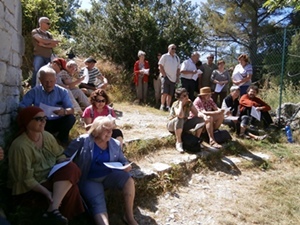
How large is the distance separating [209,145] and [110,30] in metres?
6.33

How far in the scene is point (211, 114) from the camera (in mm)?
5594

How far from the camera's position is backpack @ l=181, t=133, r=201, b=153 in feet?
16.7

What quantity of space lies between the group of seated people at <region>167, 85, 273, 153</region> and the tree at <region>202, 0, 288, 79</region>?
301 inches

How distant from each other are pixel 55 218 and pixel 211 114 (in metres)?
3.62

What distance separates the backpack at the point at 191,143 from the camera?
16.7ft

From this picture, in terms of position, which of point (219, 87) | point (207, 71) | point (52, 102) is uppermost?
point (207, 71)

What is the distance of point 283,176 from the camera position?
16.0 feet

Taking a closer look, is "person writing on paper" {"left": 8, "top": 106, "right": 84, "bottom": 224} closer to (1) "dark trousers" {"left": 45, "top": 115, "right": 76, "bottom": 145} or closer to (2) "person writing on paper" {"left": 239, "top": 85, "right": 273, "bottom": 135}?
(1) "dark trousers" {"left": 45, "top": 115, "right": 76, "bottom": 145}

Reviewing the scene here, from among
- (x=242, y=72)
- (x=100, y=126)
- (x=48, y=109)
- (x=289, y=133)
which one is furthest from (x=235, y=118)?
(x=48, y=109)

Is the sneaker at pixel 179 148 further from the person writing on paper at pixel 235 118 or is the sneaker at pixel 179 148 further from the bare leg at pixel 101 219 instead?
the bare leg at pixel 101 219

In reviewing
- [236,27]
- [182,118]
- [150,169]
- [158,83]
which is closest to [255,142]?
[182,118]

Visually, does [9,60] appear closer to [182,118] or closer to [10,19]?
[10,19]

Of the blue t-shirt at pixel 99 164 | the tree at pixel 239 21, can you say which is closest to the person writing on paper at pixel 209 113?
the blue t-shirt at pixel 99 164

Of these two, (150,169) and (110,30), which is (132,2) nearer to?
(110,30)
